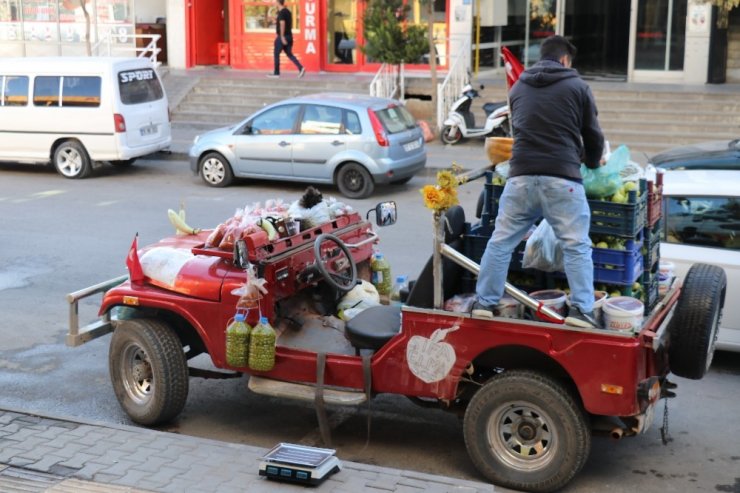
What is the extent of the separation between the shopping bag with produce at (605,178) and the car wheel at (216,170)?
11119 mm

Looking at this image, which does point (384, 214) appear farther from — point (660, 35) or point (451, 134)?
point (660, 35)

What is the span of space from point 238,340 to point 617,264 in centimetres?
236

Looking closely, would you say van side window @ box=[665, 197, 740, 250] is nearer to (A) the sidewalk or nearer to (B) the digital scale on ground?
(A) the sidewalk

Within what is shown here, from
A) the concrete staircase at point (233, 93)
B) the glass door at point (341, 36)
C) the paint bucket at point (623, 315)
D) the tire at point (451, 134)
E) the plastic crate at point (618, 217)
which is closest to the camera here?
the paint bucket at point (623, 315)

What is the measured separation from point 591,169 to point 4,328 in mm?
5919

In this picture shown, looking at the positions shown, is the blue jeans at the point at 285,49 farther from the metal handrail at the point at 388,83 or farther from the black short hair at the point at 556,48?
the black short hair at the point at 556,48

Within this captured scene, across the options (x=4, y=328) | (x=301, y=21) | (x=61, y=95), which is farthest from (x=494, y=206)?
(x=301, y=21)

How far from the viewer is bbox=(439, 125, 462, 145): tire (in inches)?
797

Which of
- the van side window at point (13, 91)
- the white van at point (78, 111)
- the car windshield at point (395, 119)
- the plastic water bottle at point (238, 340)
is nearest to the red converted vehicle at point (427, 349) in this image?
the plastic water bottle at point (238, 340)

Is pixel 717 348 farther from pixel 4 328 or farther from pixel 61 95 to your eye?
pixel 61 95

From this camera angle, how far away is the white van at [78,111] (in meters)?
17.3

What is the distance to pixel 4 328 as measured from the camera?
943cm

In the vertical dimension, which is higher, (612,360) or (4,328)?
(612,360)

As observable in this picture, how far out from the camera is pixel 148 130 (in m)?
18.0
